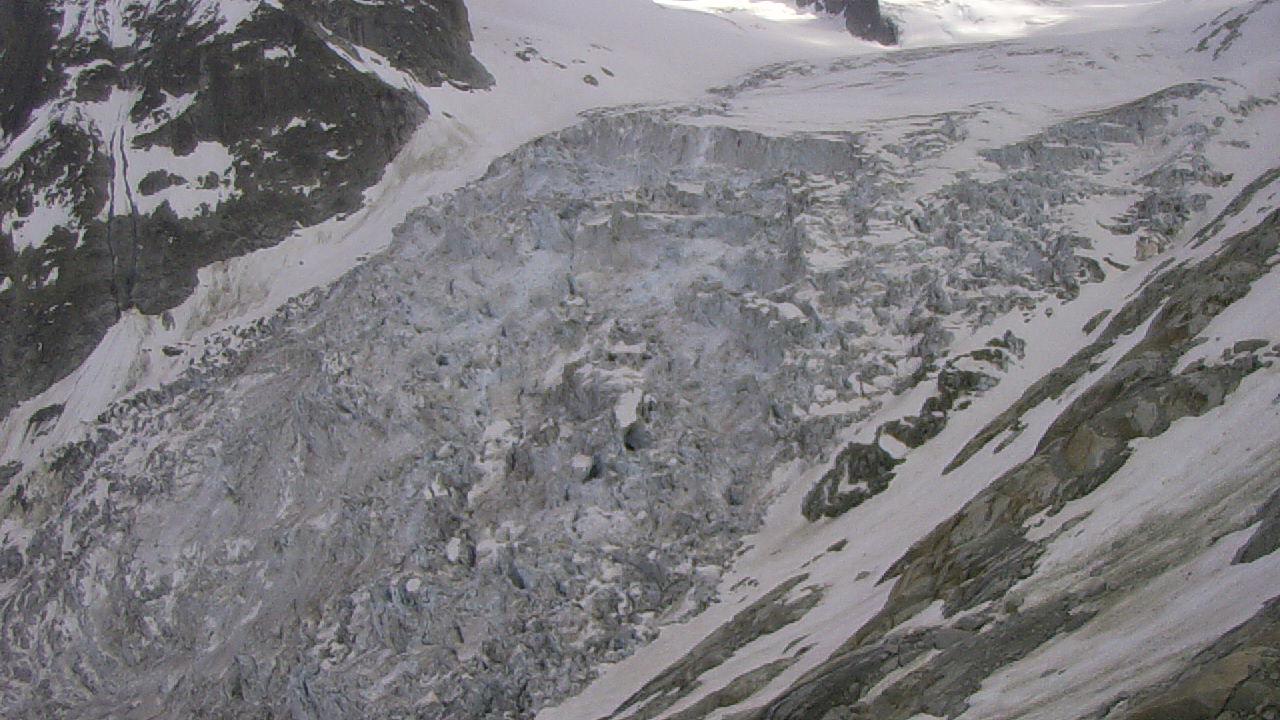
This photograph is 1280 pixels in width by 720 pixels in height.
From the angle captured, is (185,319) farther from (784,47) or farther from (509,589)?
(784,47)

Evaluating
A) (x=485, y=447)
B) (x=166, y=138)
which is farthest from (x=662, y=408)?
(x=166, y=138)

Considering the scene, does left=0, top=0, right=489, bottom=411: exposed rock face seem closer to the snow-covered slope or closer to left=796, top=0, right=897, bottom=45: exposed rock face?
the snow-covered slope

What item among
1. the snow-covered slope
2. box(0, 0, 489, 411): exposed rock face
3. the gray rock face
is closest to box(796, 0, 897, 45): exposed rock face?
the snow-covered slope

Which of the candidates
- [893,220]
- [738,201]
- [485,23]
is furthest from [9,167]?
[893,220]

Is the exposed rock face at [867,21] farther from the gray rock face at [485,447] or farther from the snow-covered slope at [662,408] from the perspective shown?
the gray rock face at [485,447]

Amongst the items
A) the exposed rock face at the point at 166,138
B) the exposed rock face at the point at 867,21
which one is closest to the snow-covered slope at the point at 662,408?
the exposed rock face at the point at 166,138

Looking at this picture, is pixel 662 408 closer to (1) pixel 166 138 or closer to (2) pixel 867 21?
(1) pixel 166 138
